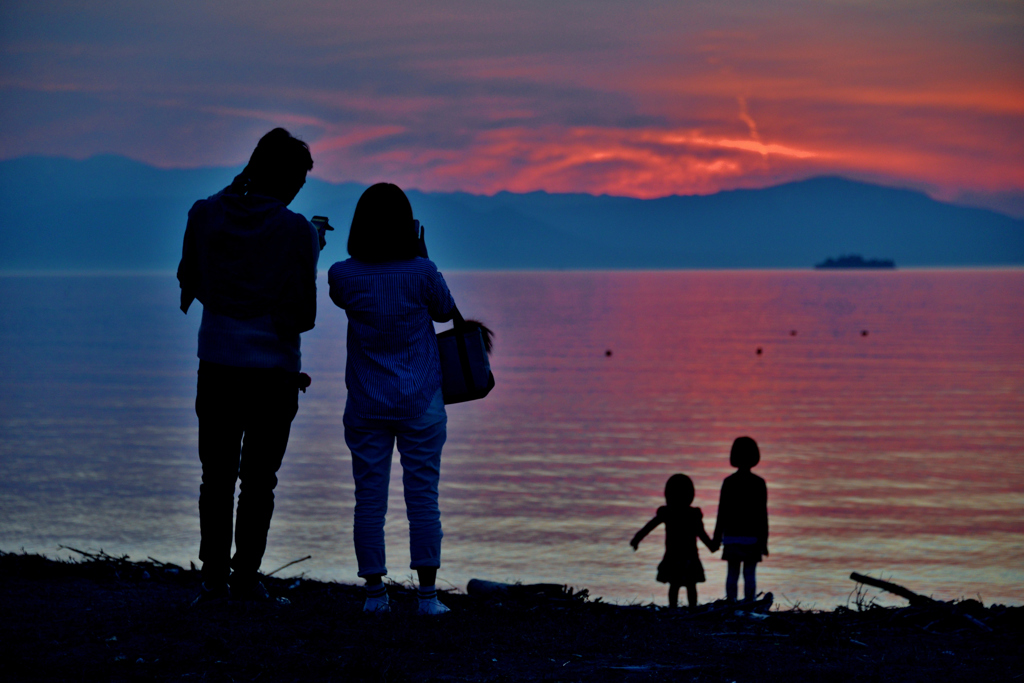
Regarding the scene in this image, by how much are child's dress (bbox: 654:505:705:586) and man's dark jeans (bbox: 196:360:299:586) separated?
12.6 feet

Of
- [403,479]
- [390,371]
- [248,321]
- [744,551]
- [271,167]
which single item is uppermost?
[271,167]

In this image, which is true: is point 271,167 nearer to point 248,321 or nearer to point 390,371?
point 248,321

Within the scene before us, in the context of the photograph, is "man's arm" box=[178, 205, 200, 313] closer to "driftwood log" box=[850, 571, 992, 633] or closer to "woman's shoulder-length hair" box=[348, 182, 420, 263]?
"woman's shoulder-length hair" box=[348, 182, 420, 263]

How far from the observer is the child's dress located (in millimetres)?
8062

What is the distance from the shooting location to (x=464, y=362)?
5246mm

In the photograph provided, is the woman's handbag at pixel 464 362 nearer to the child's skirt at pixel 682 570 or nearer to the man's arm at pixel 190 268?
the man's arm at pixel 190 268

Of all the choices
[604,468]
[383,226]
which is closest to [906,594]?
[383,226]

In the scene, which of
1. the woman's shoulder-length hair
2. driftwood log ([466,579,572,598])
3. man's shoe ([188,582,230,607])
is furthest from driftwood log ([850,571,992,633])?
man's shoe ([188,582,230,607])

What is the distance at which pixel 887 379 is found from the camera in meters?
40.8

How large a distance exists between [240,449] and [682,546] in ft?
13.7

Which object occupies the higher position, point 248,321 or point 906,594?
point 248,321

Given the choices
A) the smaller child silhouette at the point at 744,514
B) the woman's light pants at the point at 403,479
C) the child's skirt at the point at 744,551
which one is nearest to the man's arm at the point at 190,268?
the woman's light pants at the point at 403,479

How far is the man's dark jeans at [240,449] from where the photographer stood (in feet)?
16.8

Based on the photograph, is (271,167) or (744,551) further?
(744,551)
